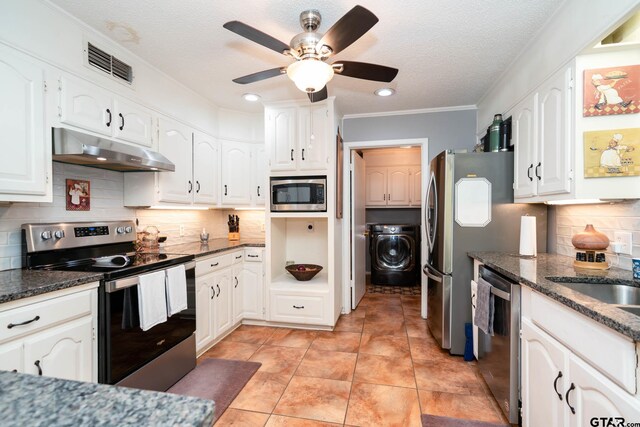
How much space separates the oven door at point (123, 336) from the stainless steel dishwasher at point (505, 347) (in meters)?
2.18

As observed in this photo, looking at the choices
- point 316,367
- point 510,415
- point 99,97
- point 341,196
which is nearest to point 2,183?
point 99,97

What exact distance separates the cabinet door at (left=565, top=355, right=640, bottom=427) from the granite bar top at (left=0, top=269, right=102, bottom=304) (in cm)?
224

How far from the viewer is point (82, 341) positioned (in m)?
1.55

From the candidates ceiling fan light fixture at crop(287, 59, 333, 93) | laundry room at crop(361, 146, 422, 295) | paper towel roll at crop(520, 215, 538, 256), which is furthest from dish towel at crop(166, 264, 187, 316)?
laundry room at crop(361, 146, 422, 295)

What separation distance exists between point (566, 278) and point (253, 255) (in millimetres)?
2621

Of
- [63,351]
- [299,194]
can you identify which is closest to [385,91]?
[299,194]

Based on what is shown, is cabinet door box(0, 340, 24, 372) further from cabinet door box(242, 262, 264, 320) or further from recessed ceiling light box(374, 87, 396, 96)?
recessed ceiling light box(374, 87, 396, 96)

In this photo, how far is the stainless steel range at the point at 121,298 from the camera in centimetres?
167

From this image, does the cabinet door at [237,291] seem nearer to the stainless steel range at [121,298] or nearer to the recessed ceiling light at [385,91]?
the stainless steel range at [121,298]

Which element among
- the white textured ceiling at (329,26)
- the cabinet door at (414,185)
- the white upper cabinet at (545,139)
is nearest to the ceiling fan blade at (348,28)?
the white textured ceiling at (329,26)

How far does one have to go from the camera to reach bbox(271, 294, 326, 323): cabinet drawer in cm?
307

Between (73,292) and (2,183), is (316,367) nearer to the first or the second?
(73,292)

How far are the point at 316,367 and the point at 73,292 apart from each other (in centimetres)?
173

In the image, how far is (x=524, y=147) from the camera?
221 centimetres
